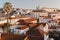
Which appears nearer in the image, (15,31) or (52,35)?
(52,35)

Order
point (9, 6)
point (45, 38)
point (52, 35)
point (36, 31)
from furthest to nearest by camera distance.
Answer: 1. point (9, 6)
2. point (36, 31)
3. point (52, 35)
4. point (45, 38)

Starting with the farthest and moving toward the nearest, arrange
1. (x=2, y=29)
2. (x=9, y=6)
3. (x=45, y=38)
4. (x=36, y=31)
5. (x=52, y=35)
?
(x=2, y=29)
(x=9, y=6)
(x=36, y=31)
(x=52, y=35)
(x=45, y=38)

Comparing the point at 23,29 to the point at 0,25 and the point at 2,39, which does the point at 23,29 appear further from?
the point at 2,39

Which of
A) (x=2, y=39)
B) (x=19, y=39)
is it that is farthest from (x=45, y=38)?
(x=2, y=39)

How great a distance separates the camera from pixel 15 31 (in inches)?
1293

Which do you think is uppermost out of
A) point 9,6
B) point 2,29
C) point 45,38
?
point 9,6

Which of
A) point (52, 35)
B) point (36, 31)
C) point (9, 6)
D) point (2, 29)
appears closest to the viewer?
point (52, 35)

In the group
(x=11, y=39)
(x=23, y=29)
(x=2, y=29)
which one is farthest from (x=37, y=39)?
(x=2, y=29)

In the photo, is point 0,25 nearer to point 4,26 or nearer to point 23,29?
point 4,26

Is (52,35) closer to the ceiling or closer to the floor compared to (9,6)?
closer to the floor

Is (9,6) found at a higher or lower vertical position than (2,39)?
higher

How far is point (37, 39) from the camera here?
23875 mm

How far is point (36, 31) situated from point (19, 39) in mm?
5576

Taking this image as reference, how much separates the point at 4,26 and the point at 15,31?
4982 mm
